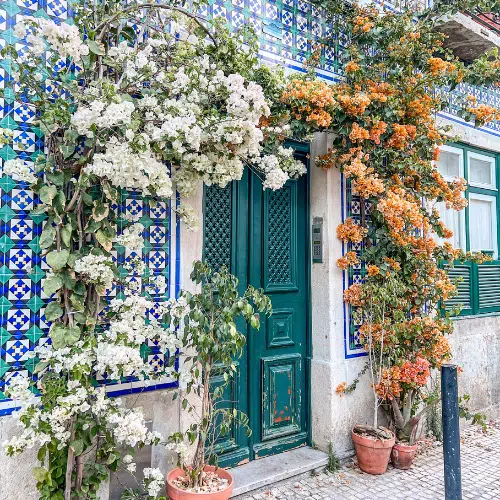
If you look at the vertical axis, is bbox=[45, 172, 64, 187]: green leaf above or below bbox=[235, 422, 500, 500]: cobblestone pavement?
above

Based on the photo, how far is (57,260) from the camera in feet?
9.20

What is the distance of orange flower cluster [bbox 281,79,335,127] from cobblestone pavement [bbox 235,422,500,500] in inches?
118

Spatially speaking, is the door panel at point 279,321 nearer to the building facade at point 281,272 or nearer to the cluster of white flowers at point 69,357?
the building facade at point 281,272

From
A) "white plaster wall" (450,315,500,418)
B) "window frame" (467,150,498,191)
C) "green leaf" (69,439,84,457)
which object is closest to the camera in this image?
"green leaf" (69,439,84,457)

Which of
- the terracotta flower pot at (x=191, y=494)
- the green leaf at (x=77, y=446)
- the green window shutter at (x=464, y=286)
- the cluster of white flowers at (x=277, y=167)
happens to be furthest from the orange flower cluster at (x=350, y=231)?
the green leaf at (x=77, y=446)

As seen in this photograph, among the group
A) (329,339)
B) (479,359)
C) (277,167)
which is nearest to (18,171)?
(277,167)

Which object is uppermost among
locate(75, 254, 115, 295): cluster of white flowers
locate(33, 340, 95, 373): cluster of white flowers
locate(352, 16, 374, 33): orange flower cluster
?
locate(352, 16, 374, 33): orange flower cluster

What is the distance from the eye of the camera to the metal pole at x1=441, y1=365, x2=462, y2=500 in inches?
116

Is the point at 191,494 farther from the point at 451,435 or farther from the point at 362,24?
the point at 362,24

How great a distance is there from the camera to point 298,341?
462 centimetres

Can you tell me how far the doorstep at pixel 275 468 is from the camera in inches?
152

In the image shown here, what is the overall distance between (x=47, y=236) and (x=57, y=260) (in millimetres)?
167

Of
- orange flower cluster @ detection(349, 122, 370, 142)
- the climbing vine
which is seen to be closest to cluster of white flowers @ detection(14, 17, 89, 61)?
the climbing vine

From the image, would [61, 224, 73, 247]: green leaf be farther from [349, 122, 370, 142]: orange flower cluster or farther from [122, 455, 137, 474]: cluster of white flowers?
[349, 122, 370, 142]: orange flower cluster
